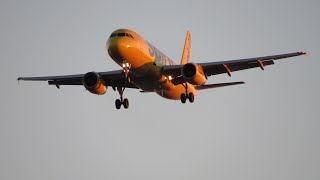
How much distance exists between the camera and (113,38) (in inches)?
1521

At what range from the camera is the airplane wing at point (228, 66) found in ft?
135

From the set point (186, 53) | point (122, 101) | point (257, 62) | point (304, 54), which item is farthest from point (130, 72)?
point (186, 53)

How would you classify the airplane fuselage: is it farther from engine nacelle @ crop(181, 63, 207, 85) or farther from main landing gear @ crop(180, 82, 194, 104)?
engine nacelle @ crop(181, 63, 207, 85)

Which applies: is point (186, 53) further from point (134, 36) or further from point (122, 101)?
point (134, 36)

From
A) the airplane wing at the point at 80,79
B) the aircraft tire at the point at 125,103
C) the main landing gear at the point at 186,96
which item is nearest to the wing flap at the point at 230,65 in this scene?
the main landing gear at the point at 186,96

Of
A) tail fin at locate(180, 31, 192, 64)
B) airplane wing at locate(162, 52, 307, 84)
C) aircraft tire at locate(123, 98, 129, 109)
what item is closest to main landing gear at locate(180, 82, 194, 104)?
airplane wing at locate(162, 52, 307, 84)

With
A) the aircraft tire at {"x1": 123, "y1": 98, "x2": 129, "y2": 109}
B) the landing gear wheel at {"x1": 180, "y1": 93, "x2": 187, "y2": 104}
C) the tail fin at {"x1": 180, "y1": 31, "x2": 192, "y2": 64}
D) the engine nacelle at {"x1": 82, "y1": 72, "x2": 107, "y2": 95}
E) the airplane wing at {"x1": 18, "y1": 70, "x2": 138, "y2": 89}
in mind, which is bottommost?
the aircraft tire at {"x1": 123, "y1": 98, "x2": 129, "y2": 109}

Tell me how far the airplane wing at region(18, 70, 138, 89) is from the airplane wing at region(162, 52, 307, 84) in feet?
11.8

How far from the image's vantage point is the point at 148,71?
40.5 m

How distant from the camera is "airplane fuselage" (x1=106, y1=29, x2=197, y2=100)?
3822 centimetres

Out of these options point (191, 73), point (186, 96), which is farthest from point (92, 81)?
point (186, 96)

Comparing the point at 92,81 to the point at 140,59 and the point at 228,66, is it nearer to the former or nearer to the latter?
the point at 140,59

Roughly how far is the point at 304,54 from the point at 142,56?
10855 mm

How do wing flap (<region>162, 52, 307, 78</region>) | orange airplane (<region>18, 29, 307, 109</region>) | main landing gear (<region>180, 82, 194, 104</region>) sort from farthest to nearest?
main landing gear (<region>180, 82, 194, 104</region>)
wing flap (<region>162, 52, 307, 78</region>)
orange airplane (<region>18, 29, 307, 109</region>)
